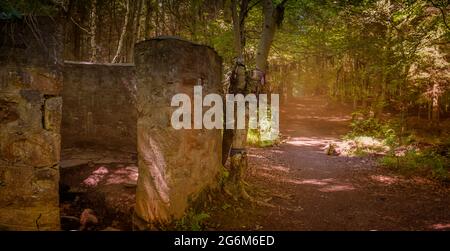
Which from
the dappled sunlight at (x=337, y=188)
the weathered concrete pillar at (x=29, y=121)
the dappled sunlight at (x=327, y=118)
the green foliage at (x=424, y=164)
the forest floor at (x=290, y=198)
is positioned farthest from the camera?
the dappled sunlight at (x=327, y=118)

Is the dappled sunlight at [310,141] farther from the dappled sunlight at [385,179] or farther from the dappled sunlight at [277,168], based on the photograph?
the dappled sunlight at [385,179]

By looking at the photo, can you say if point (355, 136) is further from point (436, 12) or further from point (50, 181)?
point (50, 181)

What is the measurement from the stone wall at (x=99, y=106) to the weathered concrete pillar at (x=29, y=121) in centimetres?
464

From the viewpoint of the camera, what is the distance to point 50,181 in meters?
4.83

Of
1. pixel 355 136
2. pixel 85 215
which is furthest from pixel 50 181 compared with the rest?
pixel 355 136

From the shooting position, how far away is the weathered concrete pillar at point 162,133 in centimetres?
536

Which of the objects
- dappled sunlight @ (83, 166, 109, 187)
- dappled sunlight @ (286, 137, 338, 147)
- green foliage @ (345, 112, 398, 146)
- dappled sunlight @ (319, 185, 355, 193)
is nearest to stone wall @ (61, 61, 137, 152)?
dappled sunlight @ (83, 166, 109, 187)

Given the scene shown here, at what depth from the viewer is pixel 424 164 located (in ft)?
33.4

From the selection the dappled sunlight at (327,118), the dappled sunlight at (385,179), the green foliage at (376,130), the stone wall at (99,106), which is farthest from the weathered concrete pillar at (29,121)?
the dappled sunlight at (327,118)

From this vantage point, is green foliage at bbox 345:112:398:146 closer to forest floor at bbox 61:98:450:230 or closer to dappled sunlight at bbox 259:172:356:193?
forest floor at bbox 61:98:450:230

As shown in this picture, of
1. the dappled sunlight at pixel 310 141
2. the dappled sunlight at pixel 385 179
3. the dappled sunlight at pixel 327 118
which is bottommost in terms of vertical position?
the dappled sunlight at pixel 385 179

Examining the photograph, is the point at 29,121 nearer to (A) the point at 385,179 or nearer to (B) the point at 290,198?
(B) the point at 290,198

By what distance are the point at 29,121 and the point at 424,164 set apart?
398 inches
